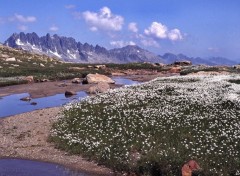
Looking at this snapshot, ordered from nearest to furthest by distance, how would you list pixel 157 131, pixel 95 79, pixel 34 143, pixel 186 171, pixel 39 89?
pixel 186 171 → pixel 157 131 → pixel 34 143 → pixel 39 89 → pixel 95 79

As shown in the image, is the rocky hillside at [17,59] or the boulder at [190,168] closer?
the boulder at [190,168]

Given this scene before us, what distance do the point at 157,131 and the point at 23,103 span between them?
27223 millimetres

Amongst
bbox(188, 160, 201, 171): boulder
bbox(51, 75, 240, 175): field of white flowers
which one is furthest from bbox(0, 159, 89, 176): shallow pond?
bbox(188, 160, 201, 171): boulder

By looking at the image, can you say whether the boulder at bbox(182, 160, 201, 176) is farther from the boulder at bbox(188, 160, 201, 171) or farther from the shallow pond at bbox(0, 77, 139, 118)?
the shallow pond at bbox(0, 77, 139, 118)

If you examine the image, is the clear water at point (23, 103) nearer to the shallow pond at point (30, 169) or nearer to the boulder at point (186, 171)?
the shallow pond at point (30, 169)

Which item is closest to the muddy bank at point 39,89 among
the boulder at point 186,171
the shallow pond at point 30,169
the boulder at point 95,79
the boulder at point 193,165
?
the boulder at point 95,79

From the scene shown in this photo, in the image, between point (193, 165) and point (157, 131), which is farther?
point (157, 131)

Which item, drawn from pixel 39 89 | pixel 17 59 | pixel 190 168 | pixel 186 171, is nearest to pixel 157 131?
pixel 190 168

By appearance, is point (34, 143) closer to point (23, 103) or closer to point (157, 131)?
point (157, 131)

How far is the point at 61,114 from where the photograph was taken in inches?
1372

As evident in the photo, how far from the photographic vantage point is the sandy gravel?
2358 cm

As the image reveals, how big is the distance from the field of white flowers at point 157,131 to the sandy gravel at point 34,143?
0.78 meters

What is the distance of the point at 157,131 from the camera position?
87.6ft

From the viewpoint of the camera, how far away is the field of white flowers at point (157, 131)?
21.8 meters
